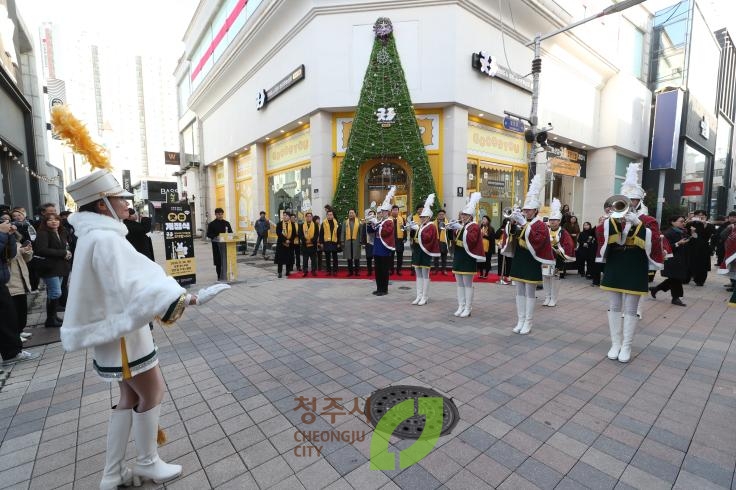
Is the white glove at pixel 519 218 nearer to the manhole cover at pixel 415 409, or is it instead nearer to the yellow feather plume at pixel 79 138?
the manhole cover at pixel 415 409

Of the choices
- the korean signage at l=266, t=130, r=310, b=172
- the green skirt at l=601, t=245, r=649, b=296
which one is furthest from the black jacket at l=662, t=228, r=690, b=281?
the korean signage at l=266, t=130, r=310, b=172

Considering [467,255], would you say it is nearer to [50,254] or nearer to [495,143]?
[50,254]

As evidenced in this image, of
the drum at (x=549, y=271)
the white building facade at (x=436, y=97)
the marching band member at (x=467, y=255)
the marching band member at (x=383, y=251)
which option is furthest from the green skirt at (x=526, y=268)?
the white building facade at (x=436, y=97)

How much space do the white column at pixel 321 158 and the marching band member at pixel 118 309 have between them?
35.7 ft

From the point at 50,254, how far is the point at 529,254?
25.8 ft

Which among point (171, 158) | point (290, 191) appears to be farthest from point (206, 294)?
point (171, 158)

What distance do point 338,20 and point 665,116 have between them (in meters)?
23.2

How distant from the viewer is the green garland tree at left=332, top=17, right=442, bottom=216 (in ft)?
39.2

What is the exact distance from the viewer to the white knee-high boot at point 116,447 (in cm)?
217

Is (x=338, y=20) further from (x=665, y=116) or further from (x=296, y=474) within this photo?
(x=665, y=116)

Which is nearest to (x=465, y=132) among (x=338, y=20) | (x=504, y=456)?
(x=338, y=20)

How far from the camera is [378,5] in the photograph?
39.7ft

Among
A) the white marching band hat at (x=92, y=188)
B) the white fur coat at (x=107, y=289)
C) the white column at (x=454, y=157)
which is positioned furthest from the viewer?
the white column at (x=454, y=157)

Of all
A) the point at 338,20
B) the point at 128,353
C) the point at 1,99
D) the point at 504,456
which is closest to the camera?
the point at 128,353
